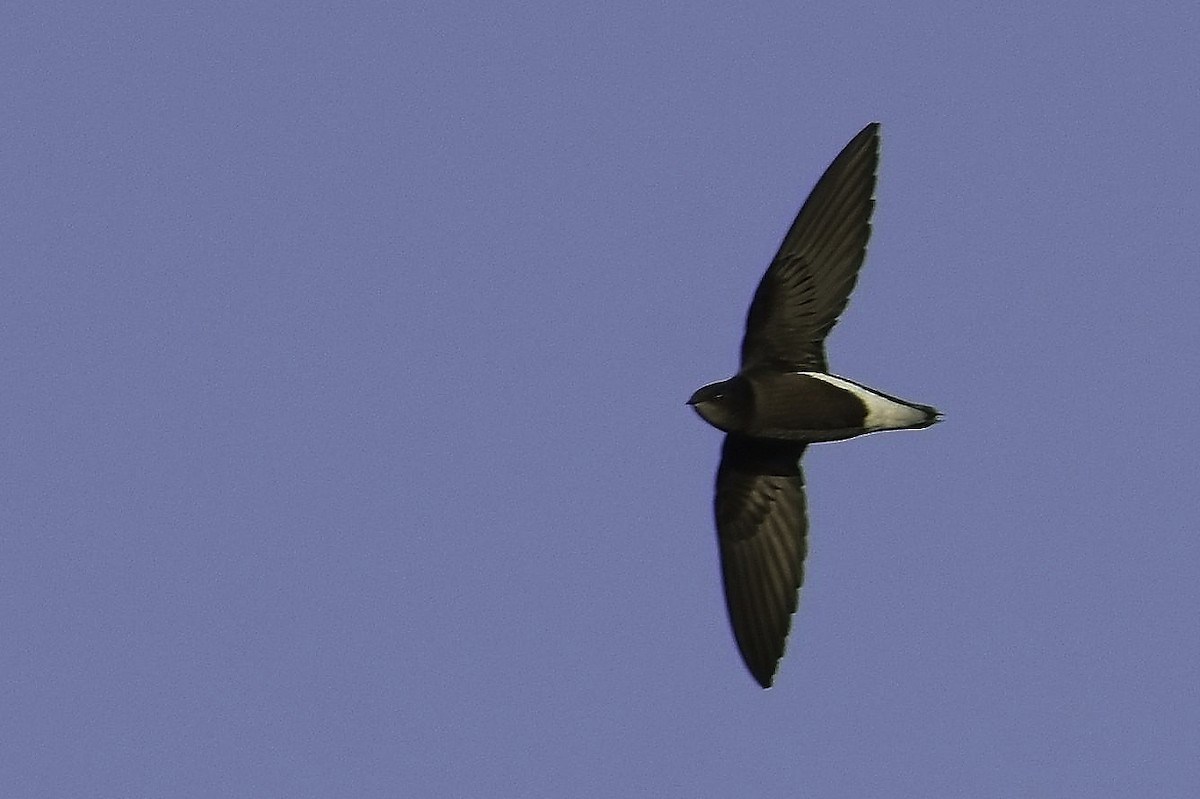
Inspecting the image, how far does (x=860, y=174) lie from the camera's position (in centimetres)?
1146

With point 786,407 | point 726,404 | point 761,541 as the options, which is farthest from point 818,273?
point 761,541

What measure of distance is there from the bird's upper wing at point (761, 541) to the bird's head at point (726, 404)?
0.36 m

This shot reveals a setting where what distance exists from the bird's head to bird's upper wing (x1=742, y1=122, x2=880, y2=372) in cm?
26

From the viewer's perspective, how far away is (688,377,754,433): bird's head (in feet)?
37.0

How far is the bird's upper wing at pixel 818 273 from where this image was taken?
11414 mm

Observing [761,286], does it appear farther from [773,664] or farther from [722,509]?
[773,664]

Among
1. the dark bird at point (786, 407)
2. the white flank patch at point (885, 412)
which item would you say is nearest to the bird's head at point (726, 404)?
the dark bird at point (786, 407)

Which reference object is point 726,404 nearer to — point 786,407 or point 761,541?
point 786,407

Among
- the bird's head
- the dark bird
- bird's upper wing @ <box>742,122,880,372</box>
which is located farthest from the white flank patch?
the bird's head

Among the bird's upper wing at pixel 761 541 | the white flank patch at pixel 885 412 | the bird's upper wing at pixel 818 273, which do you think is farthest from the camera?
the bird's upper wing at pixel 761 541

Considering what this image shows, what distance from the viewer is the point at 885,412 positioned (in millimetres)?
11211

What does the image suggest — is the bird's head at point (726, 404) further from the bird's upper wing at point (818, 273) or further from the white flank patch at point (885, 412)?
the white flank patch at point (885, 412)

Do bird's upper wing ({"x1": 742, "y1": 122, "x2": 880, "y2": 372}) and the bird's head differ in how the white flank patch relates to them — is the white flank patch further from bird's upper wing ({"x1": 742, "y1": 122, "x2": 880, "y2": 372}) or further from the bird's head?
the bird's head

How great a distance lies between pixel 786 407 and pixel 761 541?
1.00 meters
